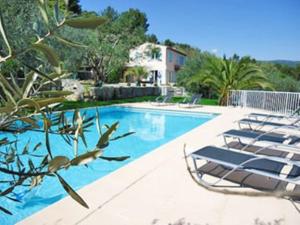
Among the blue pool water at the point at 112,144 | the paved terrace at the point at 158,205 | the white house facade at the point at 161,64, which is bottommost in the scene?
the blue pool water at the point at 112,144

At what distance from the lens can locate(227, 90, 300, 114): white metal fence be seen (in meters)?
14.3

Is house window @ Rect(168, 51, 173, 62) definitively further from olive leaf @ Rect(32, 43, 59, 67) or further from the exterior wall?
olive leaf @ Rect(32, 43, 59, 67)

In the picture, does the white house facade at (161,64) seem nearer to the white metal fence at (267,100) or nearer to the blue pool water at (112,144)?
the white metal fence at (267,100)

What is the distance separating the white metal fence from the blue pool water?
336cm

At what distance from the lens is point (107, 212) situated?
361cm

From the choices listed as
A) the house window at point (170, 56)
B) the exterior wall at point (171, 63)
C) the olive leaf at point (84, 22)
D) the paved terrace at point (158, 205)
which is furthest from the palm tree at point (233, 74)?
the house window at point (170, 56)

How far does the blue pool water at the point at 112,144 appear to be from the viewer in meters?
5.04

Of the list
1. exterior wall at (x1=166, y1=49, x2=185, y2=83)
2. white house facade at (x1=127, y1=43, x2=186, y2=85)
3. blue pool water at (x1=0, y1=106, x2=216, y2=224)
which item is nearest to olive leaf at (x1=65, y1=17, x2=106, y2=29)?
blue pool water at (x1=0, y1=106, x2=216, y2=224)

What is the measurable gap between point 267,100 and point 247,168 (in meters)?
13.0

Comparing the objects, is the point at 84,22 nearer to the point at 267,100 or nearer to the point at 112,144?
the point at 112,144

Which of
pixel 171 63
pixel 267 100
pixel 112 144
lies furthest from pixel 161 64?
pixel 112 144

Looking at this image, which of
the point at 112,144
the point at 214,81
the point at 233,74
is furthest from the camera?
the point at 214,81

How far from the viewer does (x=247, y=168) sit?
12.8 ft

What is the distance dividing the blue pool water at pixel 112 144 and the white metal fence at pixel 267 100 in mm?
3360
